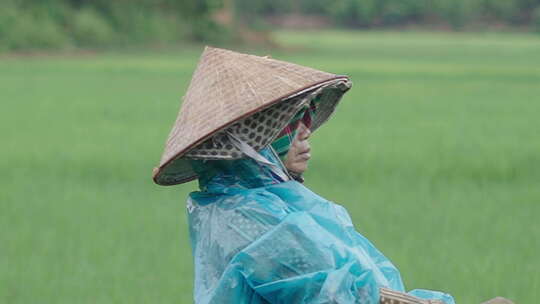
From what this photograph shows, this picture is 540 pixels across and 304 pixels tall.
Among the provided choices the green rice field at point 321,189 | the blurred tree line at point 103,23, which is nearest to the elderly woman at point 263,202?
the green rice field at point 321,189

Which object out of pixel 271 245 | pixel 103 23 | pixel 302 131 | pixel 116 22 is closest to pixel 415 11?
pixel 116 22

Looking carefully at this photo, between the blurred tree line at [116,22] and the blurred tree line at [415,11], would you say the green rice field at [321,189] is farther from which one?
the blurred tree line at [415,11]

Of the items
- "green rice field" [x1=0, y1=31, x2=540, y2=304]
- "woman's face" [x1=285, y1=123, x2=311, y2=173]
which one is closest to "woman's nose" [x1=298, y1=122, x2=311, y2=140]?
"woman's face" [x1=285, y1=123, x2=311, y2=173]

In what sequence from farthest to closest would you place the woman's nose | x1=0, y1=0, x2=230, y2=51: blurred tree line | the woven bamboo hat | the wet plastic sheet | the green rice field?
x1=0, y1=0, x2=230, y2=51: blurred tree line, the green rice field, the woman's nose, the woven bamboo hat, the wet plastic sheet

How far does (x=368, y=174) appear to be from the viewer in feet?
29.2

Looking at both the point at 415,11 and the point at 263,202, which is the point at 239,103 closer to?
the point at 263,202

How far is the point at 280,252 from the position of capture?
2281 millimetres

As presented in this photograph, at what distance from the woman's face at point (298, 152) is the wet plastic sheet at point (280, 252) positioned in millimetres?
96

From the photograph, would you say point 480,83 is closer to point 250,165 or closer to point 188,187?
point 188,187

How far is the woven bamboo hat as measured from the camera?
7.80 ft

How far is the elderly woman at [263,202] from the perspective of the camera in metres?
2.27

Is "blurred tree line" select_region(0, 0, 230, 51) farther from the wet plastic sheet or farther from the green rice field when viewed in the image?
the wet plastic sheet

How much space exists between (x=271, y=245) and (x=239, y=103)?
0.29 m

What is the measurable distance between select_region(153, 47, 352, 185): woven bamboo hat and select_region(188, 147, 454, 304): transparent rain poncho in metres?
0.06
